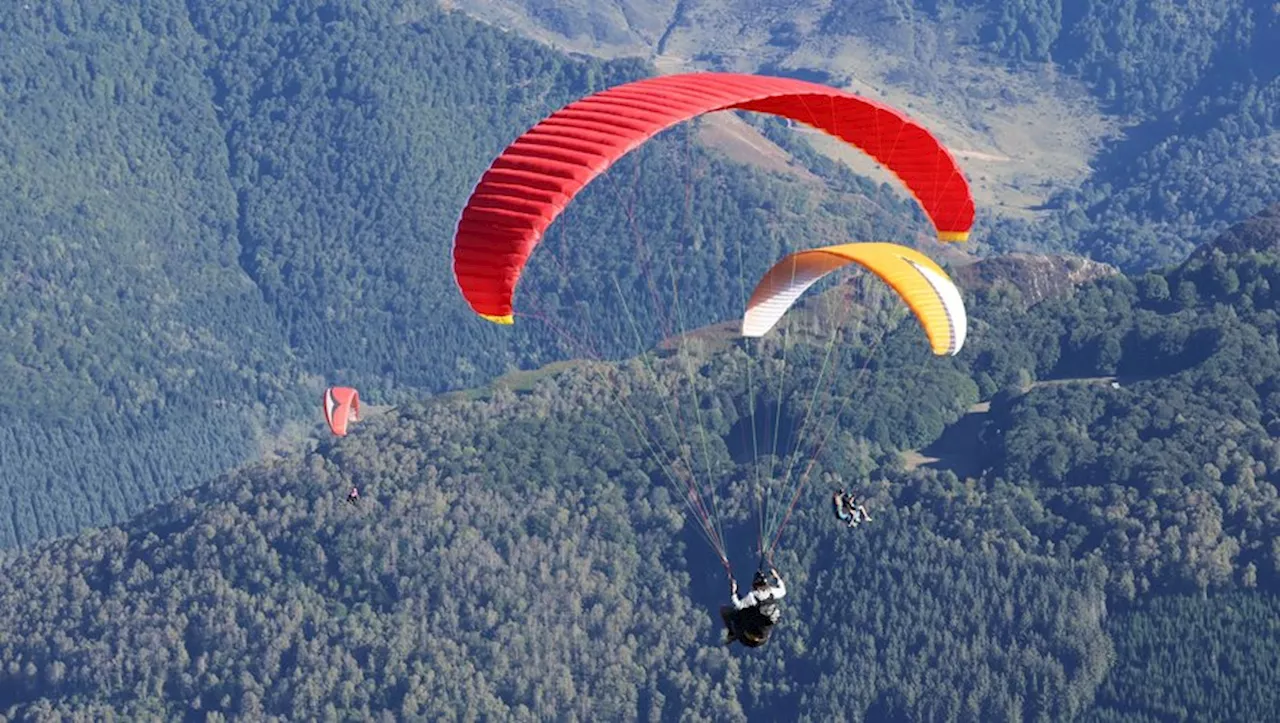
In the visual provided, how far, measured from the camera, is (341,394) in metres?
127

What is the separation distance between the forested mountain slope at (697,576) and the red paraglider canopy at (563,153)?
91.6m

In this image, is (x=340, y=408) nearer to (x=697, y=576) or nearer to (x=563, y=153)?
(x=697, y=576)

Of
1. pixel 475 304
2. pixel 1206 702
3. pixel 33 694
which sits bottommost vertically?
pixel 475 304

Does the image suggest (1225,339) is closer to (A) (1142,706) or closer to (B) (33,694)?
(A) (1142,706)

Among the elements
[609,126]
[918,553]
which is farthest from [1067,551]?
[609,126]

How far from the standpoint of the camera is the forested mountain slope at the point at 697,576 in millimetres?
158125

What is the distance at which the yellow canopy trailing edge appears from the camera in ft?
223

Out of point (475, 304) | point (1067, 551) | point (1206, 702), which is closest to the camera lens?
point (475, 304)

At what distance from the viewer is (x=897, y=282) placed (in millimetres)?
68062

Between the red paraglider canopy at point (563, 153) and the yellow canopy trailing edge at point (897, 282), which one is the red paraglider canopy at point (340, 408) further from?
the red paraglider canopy at point (563, 153)

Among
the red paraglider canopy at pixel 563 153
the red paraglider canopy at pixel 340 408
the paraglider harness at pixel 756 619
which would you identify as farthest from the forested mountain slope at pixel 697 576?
the paraglider harness at pixel 756 619

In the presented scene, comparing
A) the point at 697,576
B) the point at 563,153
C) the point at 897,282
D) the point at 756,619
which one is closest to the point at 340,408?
the point at 697,576

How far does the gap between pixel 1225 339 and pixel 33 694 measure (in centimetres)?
8139

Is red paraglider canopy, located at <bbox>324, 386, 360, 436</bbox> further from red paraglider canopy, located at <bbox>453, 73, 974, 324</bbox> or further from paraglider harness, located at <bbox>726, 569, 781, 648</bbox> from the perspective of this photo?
paraglider harness, located at <bbox>726, 569, 781, 648</bbox>
